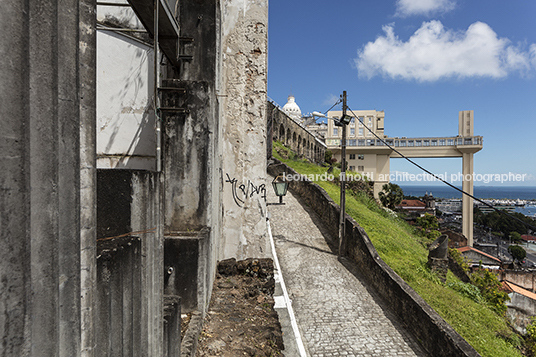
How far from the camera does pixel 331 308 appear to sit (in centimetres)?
906

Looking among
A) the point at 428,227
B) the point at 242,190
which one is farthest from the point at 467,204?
the point at 242,190

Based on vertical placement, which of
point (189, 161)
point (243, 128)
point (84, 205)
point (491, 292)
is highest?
point (243, 128)

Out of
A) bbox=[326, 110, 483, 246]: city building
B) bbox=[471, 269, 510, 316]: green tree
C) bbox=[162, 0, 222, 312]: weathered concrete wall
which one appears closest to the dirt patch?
bbox=[162, 0, 222, 312]: weathered concrete wall

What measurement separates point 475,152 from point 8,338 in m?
59.3

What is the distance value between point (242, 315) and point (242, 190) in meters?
2.63

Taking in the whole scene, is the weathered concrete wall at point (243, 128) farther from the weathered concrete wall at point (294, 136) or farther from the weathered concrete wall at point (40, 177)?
the weathered concrete wall at point (294, 136)

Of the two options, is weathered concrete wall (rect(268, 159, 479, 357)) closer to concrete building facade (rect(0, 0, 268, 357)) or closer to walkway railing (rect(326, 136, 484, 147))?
concrete building facade (rect(0, 0, 268, 357))

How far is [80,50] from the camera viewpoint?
1.11 metres

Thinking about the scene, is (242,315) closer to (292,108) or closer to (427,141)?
(427,141)

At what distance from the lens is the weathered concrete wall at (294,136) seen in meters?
41.1

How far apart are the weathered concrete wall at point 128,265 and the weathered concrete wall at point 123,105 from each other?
2950 millimetres

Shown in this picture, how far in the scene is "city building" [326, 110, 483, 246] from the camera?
48.1 m

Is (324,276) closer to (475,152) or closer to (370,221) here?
(370,221)

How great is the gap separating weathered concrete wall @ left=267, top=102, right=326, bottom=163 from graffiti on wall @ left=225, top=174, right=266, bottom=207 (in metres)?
32.3
